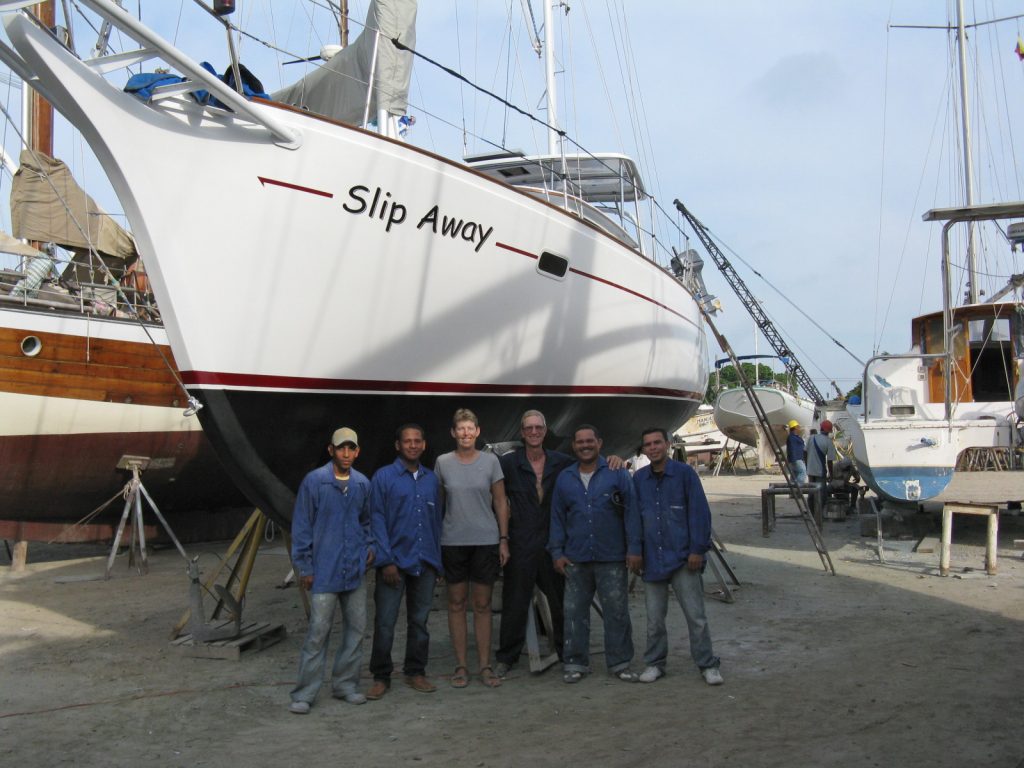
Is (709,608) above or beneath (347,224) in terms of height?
beneath

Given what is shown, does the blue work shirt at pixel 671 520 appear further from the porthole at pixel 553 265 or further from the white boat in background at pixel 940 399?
the white boat in background at pixel 940 399

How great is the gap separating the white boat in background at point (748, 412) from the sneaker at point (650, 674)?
19852mm

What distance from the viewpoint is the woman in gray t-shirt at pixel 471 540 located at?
482cm

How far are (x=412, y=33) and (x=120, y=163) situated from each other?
133 inches

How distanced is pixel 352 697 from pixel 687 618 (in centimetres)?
182

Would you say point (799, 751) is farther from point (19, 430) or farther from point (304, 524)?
point (19, 430)

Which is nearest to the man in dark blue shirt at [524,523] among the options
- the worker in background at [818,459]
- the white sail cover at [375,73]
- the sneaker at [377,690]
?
the sneaker at [377,690]

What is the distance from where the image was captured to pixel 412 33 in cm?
788

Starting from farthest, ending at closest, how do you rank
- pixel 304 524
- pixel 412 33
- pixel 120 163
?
pixel 412 33 → pixel 120 163 → pixel 304 524

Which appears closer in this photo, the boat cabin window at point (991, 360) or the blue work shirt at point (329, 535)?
the blue work shirt at point (329, 535)

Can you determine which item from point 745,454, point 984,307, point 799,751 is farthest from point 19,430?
point 745,454

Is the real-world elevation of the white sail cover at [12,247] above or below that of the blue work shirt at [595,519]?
above

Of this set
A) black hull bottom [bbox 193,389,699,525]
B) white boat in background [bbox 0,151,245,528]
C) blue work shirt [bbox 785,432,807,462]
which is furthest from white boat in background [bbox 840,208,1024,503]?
white boat in background [bbox 0,151,245,528]

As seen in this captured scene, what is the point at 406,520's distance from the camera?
4699 millimetres
